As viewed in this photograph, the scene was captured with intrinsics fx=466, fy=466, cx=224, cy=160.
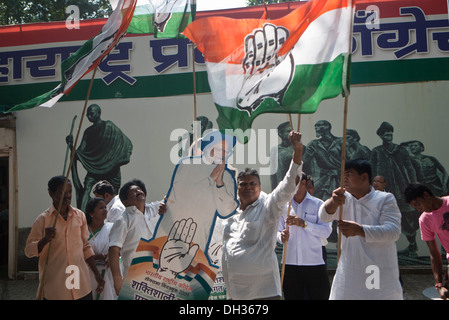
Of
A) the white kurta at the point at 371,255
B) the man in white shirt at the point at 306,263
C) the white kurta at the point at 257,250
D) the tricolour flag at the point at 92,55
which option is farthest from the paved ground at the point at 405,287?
the tricolour flag at the point at 92,55

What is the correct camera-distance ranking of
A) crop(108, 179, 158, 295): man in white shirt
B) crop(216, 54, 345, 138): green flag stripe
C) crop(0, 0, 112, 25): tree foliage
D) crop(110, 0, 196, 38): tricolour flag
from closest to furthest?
crop(216, 54, 345, 138): green flag stripe < crop(108, 179, 158, 295): man in white shirt < crop(110, 0, 196, 38): tricolour flag < crop(0, 0, 112, 25): tree foliage

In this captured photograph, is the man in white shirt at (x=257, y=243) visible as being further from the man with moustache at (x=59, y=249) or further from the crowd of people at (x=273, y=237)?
the man with moustache at (x=59, y=249)

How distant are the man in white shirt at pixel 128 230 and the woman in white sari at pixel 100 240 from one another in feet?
0.38

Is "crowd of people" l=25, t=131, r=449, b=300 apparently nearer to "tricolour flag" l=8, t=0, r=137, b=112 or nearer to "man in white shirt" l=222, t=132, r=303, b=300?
"man in white shirt" l=222, t=132, r=303, b=300

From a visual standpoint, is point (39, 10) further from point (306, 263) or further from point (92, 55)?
point (306, 263)

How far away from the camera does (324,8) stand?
145 inches

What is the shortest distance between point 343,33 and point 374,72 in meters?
4.51

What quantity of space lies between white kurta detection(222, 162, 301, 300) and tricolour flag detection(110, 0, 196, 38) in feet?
7.05

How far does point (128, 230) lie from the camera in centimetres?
446

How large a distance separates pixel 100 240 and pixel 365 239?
2626mm

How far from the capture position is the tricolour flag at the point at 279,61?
357 cm

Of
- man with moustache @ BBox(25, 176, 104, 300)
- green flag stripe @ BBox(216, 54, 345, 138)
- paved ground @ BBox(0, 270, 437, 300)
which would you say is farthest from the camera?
paved ground @ BBox(0, 270, 437, 300)

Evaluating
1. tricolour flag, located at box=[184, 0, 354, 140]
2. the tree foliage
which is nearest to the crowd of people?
tricolour flag, located at box=[184, 0, 354, 140]

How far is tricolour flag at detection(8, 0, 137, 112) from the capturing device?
4.20 meters
